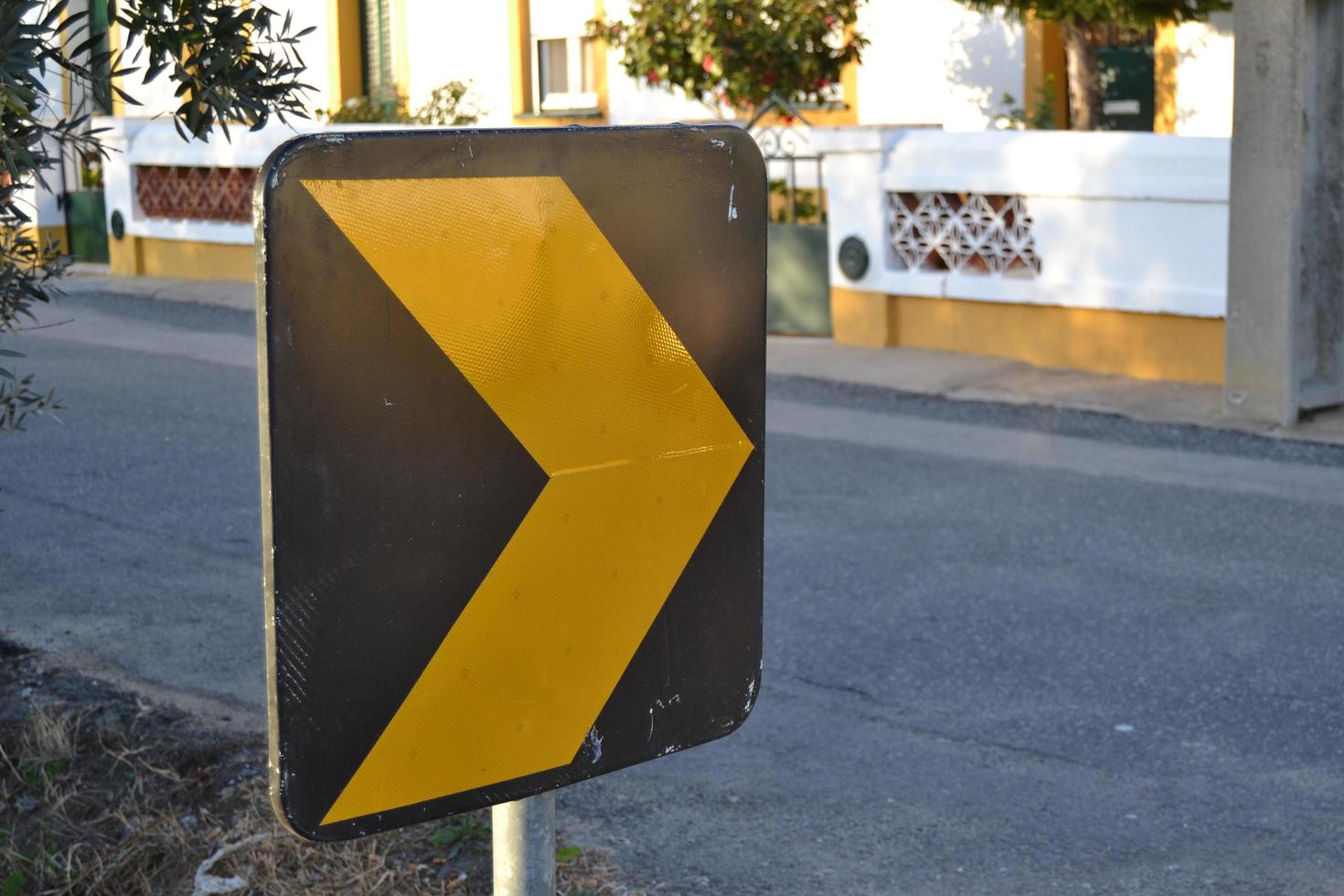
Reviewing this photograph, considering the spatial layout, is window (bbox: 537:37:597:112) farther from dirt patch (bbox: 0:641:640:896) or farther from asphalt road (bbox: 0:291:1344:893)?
dirt patch (bbox: 0:641:640:896)

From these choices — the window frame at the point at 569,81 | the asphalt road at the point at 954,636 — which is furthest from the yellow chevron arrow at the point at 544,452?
the window frame at the point at 569,81

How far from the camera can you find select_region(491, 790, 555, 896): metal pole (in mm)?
1783

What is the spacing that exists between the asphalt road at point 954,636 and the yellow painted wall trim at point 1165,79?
462 centimetres

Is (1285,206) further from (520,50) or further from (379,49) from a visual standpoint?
(379,49)

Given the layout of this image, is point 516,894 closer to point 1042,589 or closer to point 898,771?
point 898,771

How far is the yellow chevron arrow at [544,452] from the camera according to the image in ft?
5.18

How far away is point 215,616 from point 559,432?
4.83 m

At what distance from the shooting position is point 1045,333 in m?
11.0

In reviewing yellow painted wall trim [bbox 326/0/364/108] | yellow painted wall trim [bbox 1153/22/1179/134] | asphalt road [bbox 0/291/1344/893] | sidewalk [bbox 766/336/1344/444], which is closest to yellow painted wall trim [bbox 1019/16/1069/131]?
yellow painted wall trim [bbox 1153/22/1179/134]

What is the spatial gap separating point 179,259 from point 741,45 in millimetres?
6462

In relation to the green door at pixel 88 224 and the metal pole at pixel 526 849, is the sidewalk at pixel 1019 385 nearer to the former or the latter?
the metal pole at pixel 526 849

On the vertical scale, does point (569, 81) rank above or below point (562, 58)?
below

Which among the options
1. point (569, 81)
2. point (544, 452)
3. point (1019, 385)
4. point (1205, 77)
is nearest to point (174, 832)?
point (544, 452)

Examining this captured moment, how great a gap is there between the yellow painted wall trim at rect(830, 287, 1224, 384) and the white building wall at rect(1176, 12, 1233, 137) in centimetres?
276
